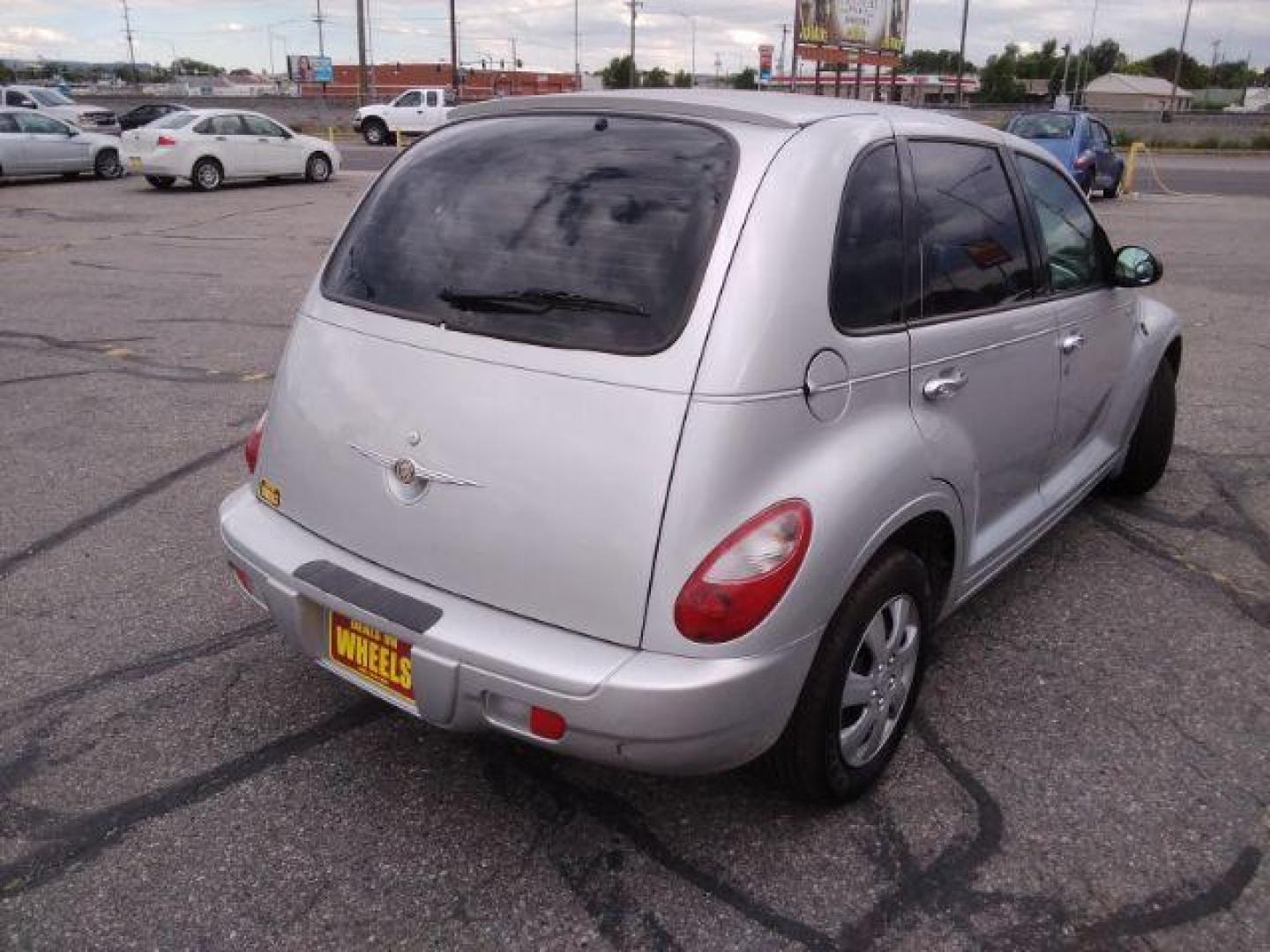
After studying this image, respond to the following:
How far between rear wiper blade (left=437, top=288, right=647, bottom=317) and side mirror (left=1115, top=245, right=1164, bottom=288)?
2545 millimetres

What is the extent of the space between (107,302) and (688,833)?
8.79 m

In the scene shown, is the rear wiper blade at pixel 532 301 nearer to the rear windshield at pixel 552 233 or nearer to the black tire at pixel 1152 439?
the rear windshield at pixel 552 233

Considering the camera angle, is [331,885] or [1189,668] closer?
[331,885]

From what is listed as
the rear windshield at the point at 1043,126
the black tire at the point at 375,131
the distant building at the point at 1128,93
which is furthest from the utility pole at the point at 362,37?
the distant building at the point at 1128,93

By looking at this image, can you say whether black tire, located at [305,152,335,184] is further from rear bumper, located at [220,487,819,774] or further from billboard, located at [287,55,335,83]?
billboard, located at [287,55,335,83]

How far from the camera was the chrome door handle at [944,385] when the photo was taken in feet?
8.91

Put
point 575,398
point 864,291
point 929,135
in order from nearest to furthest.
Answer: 1. point 575,398
2. point 864,291
3. point 929,135

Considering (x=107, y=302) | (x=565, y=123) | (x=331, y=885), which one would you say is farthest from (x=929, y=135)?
(x=107, y=302)

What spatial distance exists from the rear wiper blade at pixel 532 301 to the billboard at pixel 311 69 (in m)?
80.5

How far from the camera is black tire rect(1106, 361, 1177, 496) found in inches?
185

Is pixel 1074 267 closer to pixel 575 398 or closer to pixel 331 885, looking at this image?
pixel 575 398

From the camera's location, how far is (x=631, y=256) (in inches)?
94.7

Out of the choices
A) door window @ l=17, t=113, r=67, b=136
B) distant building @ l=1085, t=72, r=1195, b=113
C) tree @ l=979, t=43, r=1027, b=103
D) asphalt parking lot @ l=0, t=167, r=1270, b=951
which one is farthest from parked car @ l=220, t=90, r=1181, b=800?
distant building @ l=1085, t=72, r=1195, b=113

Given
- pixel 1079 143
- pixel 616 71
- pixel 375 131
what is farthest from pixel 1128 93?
pixel 1079 143
